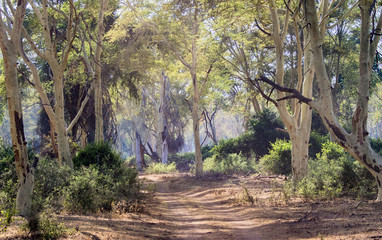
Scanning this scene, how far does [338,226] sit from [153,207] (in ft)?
20.3

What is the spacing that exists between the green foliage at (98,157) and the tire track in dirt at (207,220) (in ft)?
8.68

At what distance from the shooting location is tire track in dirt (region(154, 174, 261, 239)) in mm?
7505

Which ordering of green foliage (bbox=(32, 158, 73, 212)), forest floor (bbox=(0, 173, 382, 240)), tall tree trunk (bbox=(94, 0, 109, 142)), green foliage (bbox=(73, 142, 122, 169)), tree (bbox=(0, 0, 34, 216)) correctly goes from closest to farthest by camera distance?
forest floor (bbox=(0, 173, 382, 240))
tree (bbox=(0, 0, 34, 216))
green foliage (bbox=(32, 158, 73, 212))
green foliage (bbox=(73, 142, 122, 169))
tall tree trunk (bbox=(94, 0, 109, 142))

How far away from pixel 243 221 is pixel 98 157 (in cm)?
675

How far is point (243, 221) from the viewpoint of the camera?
9.02 meters

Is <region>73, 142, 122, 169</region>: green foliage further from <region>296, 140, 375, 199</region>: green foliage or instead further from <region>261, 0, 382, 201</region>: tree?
<region>261, 0, 382, 201</region>: tree

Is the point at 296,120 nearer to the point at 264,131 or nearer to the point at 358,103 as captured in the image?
the point at 358,103

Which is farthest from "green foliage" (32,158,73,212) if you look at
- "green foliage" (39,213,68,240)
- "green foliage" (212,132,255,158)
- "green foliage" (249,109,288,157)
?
"green foliage" (249,109,288,157)

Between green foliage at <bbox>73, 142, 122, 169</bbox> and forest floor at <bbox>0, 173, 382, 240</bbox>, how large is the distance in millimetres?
2569

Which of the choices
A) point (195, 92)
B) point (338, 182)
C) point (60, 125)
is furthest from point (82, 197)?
point (195, 92)

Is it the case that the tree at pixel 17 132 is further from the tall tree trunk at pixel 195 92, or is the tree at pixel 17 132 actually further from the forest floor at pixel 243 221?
the tall tree trunk at pixel 195 92

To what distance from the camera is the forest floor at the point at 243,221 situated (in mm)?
6523

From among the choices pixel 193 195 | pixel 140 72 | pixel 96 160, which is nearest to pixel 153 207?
pixel 96 160

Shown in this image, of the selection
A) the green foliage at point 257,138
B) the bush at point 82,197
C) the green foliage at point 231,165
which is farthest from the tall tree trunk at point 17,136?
the green foliage at point 257,138
